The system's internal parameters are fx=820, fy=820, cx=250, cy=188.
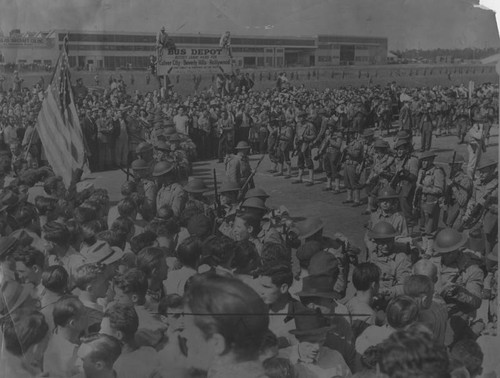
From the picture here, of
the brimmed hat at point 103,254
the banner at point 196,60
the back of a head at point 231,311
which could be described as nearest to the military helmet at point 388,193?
the back of a head at point 231,311

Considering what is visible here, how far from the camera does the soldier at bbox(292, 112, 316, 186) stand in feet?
14.8

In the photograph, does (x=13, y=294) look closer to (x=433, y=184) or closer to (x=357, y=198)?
(x=357, y=198)

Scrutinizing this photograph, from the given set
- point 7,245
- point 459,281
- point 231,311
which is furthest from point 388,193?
point 7,245

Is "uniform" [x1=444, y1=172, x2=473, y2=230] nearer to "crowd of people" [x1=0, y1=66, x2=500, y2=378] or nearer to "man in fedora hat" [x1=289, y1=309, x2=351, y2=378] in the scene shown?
"crowd of people" [x1=0, y1=66, x2=500, y2=378]

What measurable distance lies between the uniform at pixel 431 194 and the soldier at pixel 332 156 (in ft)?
1.46

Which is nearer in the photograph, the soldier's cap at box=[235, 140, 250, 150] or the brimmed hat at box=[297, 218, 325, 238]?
the brimmed hat at box=[297, 218, 325, 238]

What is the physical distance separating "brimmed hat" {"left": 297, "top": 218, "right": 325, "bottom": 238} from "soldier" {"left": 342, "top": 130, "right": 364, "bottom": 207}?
181mm

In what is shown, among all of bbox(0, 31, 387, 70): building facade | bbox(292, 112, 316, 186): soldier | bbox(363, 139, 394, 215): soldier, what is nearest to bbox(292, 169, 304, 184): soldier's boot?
bbox(292, 112, 316, 186): soldier

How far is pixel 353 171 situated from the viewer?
4.45 meters

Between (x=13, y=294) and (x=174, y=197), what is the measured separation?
3.56ft

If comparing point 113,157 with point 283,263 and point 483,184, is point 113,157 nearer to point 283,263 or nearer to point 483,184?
point 283,263

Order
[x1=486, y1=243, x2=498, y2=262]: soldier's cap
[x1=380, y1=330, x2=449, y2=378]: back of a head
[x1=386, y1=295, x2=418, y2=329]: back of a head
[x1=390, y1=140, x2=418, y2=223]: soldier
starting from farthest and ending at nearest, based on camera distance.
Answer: [x1=390, y1=140, x2=418, y2=223]: soldier
[x1=486, y1=243, x2=498, y2=262]: soldier's cap
[x1=386, y1=295, x2=418, y2=329]: back of a head
[x1=380, y1=330, x2=449, y2=378]: back of a head

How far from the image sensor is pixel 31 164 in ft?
15.9

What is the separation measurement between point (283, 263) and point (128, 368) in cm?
101
